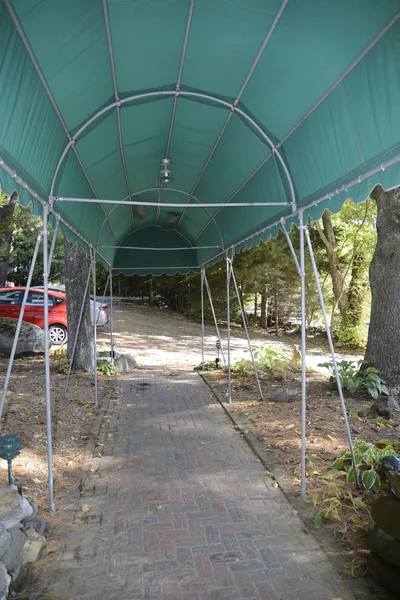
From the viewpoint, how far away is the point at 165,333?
16.7m

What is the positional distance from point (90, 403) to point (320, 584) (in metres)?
4.91

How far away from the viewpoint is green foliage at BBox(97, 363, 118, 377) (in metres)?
9.48

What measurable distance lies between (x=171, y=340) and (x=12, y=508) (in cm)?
1219

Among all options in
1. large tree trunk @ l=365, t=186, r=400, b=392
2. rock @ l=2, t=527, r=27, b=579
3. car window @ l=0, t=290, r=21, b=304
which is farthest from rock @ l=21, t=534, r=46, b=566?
car window @ l=0, t=290, r=21, b=304

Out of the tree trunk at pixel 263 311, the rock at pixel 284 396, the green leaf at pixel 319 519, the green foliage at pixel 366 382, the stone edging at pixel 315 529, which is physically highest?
A: the tree trunk at pixel 263 311

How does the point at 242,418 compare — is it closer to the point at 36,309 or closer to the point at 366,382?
the point at 366,382

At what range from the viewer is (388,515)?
8.52 feet

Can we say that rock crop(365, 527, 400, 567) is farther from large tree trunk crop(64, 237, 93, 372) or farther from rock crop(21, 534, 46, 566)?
large tree trunk crop(64, 237, 93, 372)

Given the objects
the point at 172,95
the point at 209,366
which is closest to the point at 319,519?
the point at 172,95

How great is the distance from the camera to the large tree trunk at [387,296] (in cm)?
690

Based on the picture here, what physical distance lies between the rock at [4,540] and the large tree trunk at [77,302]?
599 cm

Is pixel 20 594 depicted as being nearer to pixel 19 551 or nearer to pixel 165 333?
pixel 19 551

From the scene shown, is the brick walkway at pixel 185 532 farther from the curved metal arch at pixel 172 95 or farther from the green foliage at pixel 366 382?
the curved metal arch at pixel 172 95

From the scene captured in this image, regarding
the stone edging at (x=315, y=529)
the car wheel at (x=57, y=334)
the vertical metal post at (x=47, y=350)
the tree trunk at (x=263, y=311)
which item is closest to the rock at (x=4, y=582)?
the vertical metal post at (x=47, y=350)
